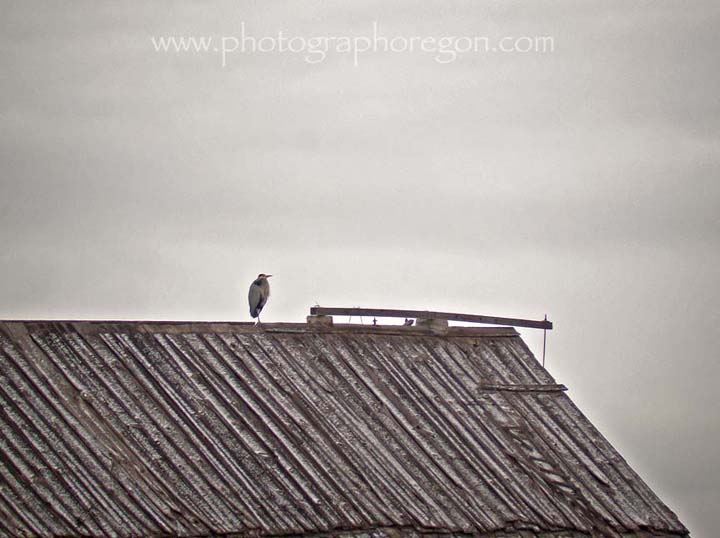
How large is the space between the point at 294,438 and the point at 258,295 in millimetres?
4590

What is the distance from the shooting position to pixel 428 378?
32.2 m

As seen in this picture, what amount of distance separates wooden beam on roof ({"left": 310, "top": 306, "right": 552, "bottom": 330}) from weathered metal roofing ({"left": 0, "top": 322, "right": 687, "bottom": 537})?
0.32 metres

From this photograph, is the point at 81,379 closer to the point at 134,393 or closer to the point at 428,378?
the point at 134,393

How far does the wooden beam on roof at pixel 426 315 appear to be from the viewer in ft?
107

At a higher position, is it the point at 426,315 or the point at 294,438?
the point at 426,315

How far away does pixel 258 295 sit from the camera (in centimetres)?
3303

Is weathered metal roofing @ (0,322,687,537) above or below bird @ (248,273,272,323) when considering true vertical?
below

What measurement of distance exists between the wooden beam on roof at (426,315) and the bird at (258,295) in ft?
3.42

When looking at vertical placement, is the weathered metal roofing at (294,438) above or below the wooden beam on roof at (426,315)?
below

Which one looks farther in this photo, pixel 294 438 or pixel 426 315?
pixel 426 315

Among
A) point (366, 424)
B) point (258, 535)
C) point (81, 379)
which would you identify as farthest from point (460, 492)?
point (81, 379)

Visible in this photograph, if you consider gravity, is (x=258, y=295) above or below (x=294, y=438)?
above

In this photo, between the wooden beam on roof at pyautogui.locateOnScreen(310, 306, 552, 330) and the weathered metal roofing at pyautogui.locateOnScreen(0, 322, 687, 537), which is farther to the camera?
the wooden beam on roof at pyautogui.locateOnScreen(310, 306, 552, 330)

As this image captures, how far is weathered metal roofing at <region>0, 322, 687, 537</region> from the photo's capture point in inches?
1043
